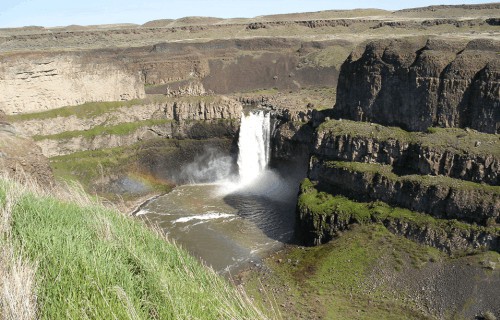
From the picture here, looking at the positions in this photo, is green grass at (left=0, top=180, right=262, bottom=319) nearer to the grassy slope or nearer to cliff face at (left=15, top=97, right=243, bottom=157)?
the grassy slope

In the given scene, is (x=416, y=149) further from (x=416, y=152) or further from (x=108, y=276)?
(x=108, y=276)

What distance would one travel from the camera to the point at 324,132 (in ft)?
145

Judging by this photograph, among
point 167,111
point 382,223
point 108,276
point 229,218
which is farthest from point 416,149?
point 167,111

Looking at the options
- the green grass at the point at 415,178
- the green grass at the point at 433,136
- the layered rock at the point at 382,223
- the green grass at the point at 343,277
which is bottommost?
the green grass at the point at 343,277

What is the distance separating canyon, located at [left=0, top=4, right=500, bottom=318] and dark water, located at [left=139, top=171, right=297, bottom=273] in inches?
98.2

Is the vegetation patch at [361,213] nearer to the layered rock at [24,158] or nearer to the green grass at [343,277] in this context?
the green grass at [343,277]

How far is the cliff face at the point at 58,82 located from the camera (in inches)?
2119

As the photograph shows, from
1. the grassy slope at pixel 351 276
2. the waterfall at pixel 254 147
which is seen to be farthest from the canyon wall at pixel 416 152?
the waterfall at pixel 254 147

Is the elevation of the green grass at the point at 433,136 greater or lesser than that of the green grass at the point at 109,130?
Answer: greater

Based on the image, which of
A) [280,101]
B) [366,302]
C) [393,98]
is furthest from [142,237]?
[280,101]

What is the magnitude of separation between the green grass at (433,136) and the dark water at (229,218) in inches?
390

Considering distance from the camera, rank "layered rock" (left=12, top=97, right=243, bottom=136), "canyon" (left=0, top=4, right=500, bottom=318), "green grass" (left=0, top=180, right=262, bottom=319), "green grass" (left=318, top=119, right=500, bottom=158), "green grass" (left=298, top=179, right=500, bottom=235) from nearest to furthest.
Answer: "green grass" (left=0, top=180, right=262, bottom=319) < "green grass" (left=298, top=179, right=500, bottom=235) < "canyon" (left=0, top=4, right=500, bottom=318) < "green grass" (left=318, top=119, right=500, bottom=158) < "layered rock" (left=12, top=97, right=243, bottom=136)

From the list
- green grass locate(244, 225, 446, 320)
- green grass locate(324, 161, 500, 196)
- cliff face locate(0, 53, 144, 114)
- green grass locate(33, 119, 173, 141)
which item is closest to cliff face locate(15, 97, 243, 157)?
green grass locate(33, 119, 173, 141)

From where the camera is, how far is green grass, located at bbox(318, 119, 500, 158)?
3556 centimetres
